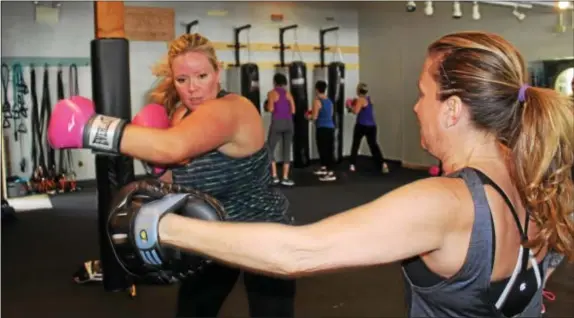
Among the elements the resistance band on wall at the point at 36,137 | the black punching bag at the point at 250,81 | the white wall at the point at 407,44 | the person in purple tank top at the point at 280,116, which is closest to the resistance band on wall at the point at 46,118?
the resistance band on wall at the point at 36,137

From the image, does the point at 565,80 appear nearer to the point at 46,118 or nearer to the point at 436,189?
the point at 46,118

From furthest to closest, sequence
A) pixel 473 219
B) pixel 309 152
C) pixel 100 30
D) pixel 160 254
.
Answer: pixel 309 152, pixel 100 30, pixel 160 254, pixel 473 219

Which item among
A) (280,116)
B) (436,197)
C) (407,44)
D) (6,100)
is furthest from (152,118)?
(407,44)

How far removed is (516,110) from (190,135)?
0.92m

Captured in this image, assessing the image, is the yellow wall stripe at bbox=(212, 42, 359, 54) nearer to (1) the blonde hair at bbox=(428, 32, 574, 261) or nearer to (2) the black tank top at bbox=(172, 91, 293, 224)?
(2) the black tank top at bbox=(172, 91, 293, 224)

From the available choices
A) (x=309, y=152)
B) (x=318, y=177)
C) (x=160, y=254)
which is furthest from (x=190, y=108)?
(x=309, y=152)

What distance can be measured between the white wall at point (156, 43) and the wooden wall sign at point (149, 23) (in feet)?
0.27

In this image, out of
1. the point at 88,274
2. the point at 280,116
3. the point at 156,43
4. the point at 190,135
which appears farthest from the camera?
the point at 156,43

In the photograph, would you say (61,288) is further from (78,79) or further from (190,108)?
(78,79)

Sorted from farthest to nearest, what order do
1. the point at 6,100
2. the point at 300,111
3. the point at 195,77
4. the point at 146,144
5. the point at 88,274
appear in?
the point at 300,111 < the point at 6,100 < the point at 88,274 < the point at 195,77 < the point at 146,144

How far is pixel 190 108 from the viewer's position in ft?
6.50

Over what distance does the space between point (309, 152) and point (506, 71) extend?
847 cm

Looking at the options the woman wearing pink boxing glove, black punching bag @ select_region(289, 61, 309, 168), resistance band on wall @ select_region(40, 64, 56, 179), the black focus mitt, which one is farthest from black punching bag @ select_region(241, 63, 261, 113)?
the black focus mitt

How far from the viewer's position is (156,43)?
827 centimetres
